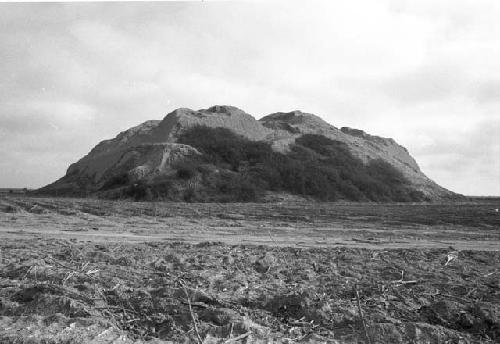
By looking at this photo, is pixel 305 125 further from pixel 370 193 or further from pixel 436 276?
pixel 436 276

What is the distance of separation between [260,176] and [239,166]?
2999 millimetres

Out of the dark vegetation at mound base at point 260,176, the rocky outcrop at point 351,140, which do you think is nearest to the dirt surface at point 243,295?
the dark vegetation at mound base at point 260,176

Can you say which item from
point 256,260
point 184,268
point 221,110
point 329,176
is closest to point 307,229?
point 256,260

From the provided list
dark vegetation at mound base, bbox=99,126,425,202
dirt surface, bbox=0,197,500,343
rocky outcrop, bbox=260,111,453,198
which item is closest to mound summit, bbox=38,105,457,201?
dark vegetation at mound base, bbox=99,126,425,202

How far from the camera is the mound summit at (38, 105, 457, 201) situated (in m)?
38.1

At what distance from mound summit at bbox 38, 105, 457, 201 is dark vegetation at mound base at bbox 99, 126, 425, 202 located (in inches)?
3.3

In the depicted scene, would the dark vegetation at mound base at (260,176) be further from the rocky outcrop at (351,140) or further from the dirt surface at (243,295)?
the dirt surface at (243,295)

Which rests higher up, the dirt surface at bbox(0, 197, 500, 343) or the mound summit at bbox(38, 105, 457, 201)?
the mound summit at bbox(38, 105, 457, 201)

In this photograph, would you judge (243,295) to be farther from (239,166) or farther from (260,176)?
(239,166)

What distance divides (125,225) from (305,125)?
148ft

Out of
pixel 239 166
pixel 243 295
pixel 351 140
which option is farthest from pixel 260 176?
pixel 243 295

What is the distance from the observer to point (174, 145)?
44188 millimetres

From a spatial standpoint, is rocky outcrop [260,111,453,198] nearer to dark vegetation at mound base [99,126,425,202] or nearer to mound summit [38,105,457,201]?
mound summit [38,105,457,201]

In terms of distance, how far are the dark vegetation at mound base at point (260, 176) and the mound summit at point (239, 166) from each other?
8 cm
